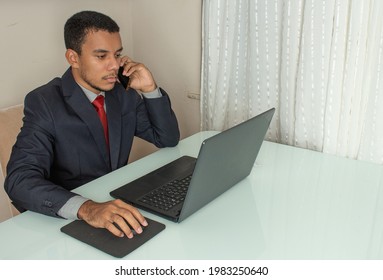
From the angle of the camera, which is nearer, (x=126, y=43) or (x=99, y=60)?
(x=99, y=60)

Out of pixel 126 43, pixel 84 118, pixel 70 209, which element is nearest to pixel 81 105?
pixel 84 118

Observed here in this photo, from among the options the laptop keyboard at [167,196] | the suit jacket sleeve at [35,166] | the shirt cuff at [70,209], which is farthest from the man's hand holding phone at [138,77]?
the shirt cuff at [70,209]

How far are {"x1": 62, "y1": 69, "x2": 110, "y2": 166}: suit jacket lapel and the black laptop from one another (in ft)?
0.92

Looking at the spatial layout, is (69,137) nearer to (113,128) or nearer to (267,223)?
(113,128)

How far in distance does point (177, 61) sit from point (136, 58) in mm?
304

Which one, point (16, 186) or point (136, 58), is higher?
point (136, 58)

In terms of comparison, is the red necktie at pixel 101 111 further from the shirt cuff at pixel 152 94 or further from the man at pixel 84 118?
the shirt cuff at pixel 152 94

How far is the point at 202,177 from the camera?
117 centimetres

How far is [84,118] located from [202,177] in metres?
0.60
